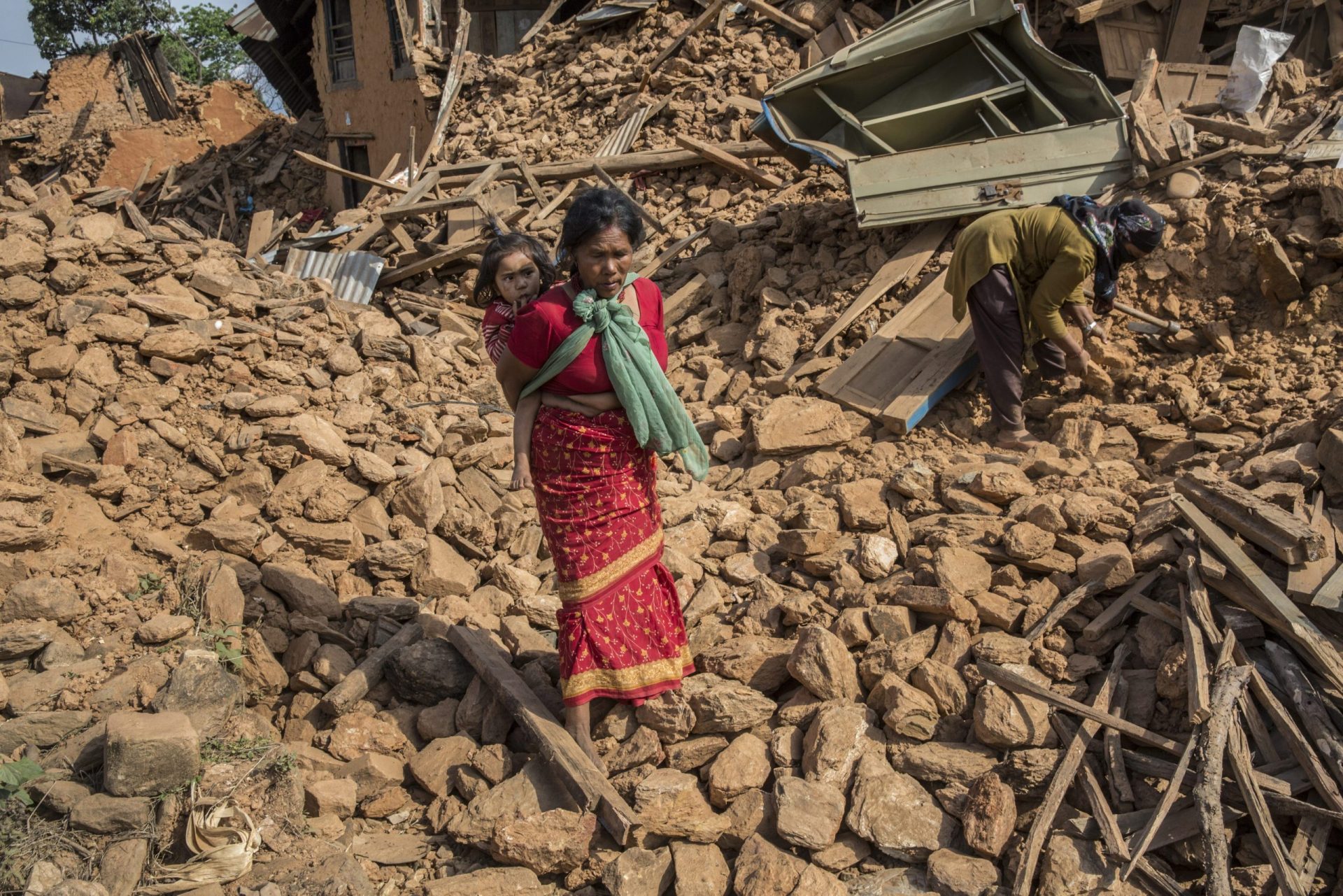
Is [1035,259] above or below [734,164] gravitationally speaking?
below

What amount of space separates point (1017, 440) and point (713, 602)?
2056 millimetres

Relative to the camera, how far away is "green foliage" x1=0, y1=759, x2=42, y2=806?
102 inches

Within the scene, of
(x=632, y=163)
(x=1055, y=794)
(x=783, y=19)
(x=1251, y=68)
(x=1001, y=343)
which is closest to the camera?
(x=1055, y=794)

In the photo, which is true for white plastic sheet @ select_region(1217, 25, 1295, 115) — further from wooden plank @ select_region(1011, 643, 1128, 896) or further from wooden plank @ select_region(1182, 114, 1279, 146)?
wooden plank @ select_region(1011, 643, 1128, 896)

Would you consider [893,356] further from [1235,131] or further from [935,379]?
[1235,131]

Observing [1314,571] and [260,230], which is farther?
[260,230]

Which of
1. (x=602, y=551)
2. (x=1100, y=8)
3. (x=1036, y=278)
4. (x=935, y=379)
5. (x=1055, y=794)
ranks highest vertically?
(x=1100, y=8)

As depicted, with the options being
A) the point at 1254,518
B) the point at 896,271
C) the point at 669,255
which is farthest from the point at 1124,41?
the point at 1254,518

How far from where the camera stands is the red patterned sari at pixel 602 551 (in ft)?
9.27

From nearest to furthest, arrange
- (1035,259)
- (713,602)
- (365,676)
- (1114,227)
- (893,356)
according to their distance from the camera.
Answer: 1. (365,676)
2. (713,602)
3. (1114,227)
4. (1035,259)
5. (893,356)

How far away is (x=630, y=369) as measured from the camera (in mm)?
2703

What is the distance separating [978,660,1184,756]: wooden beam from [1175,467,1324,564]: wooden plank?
27.8 inches

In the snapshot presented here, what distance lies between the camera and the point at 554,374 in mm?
2736

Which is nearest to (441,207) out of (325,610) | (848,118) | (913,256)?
(848,118)
